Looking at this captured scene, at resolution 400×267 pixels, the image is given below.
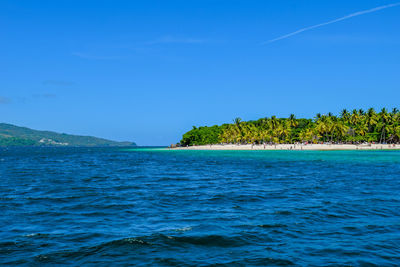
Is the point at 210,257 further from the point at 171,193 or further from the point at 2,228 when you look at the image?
the point at 171,193

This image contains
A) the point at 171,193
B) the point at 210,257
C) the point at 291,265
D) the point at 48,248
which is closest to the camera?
the point at 291,265

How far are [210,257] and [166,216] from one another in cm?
676

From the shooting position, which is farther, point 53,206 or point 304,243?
point 53,206

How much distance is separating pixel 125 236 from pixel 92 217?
4838 mm

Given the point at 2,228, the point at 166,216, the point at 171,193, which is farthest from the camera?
the point at 171,193

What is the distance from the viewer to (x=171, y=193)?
2659 cm

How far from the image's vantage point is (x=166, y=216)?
1788cm

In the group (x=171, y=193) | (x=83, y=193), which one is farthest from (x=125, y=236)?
(x=83, y=193)

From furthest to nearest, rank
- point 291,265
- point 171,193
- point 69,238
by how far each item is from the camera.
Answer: point 171,193, point 69,238, point 291,265

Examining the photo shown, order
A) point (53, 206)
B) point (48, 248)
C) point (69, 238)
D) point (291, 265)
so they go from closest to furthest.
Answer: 1. point (291, 265)
2. point (48, 248)
3. point (69, 238)
4. point (53, 206)

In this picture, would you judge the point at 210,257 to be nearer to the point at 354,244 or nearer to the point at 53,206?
the point at 354,244

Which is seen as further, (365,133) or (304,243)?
(365,133)

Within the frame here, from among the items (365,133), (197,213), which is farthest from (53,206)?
(365,133)

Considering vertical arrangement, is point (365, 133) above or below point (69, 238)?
above
